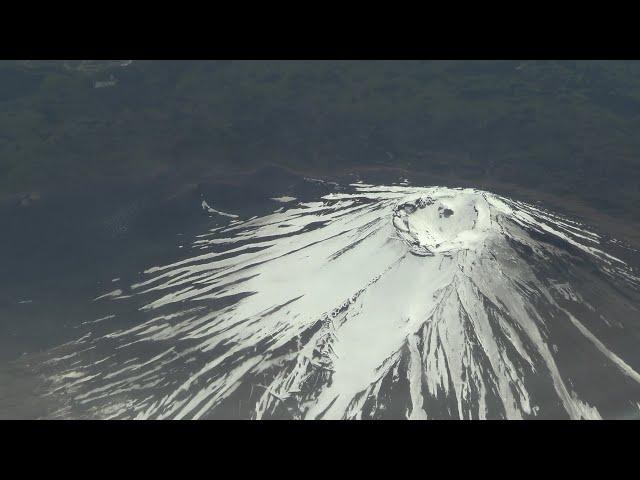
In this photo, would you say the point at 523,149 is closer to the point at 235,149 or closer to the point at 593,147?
the point at 593,147

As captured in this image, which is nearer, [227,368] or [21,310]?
[227,368]

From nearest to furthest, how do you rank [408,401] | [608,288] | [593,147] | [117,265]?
[408,401] → [608,288] → [117,265] → [593,147]

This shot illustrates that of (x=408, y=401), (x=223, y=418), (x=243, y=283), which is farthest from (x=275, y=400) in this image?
(x=243, y=283)

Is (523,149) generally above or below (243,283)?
above

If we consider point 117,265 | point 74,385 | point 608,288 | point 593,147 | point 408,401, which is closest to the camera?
point 408,401

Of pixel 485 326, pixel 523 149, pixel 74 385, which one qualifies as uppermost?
pixel 523 149

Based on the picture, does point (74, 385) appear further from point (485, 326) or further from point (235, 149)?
point (235, 149)

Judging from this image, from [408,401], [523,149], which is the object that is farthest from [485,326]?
[523,149]
